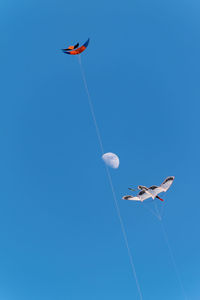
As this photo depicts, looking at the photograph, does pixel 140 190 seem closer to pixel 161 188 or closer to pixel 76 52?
pixel 161 188

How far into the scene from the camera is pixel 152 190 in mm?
15758

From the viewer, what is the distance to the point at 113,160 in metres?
16.3

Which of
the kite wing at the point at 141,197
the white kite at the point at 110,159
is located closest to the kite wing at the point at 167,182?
the kite wing at the point at 141,197

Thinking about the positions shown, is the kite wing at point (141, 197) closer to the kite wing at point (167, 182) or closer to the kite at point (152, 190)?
Result: the kite at point (152, 190)

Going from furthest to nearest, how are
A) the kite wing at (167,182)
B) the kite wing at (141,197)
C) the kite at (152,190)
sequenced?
the kite wing at (141,197) < the kite wing at (167,182) < the kite at (152,190)

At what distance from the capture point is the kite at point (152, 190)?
51.6ft

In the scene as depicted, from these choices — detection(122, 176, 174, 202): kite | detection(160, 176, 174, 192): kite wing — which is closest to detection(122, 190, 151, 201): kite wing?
detection(122, 176, 174, 202): kite

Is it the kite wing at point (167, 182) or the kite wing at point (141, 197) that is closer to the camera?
the kite wing at point (167, 182)

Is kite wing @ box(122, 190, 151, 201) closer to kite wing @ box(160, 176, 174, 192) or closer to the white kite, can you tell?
kite wing @ box(160, 176, 174, 192)

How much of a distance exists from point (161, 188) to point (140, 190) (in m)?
1.52

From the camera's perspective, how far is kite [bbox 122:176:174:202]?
51.6 feet

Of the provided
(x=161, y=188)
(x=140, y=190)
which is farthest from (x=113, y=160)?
(x=161, y=188)

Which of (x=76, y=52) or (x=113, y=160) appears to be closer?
(x=76, y=52)

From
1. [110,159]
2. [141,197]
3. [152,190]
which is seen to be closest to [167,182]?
[152,190]
